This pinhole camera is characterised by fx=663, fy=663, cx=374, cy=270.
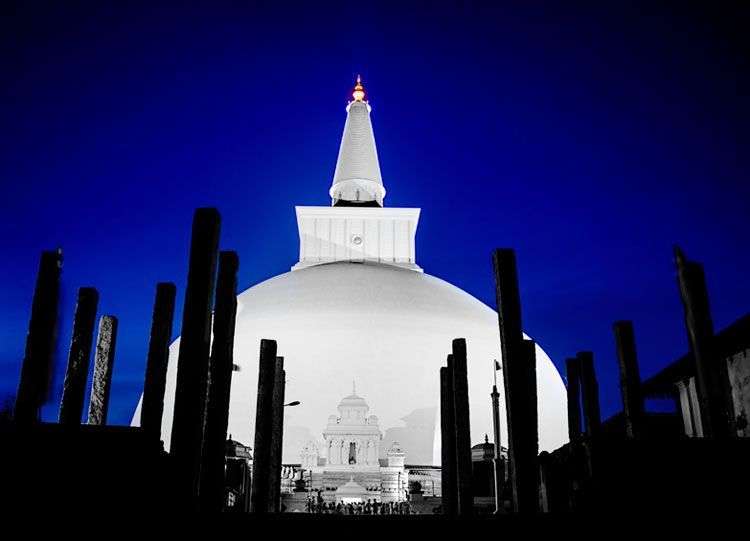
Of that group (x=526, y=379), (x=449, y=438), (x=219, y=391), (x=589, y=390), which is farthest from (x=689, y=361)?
(x=219, y=391)

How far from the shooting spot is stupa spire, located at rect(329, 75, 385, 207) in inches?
1350

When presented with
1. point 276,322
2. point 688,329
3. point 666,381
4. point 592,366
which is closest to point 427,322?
point 276,322

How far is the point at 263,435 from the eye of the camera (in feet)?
31.6

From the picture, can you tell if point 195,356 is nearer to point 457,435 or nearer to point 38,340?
point 38,340

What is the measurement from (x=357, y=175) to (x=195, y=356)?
2859cm

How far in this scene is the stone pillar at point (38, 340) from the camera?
23.7 feet

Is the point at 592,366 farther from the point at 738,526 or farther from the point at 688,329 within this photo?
the point at 738,526

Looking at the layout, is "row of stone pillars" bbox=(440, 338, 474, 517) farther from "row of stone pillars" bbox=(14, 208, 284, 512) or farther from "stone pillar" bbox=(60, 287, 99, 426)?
"stone pillar" bbox=(60, 287, 99, 426)

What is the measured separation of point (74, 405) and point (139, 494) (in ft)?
8.80

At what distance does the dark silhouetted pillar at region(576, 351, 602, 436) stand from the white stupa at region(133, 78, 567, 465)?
12.8m

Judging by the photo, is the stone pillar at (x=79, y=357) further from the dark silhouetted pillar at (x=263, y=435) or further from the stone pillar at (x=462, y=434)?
the stone pillar at (x=462, y=434)

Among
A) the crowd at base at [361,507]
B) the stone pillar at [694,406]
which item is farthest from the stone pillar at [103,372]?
the stone pillar at [694,406]

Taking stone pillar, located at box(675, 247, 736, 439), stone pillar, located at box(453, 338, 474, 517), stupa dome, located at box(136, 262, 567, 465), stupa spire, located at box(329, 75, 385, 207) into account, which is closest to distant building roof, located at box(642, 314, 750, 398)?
stone pillar, located at box(675, 247, 736, 439)

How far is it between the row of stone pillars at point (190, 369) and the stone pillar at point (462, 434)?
2.74m
